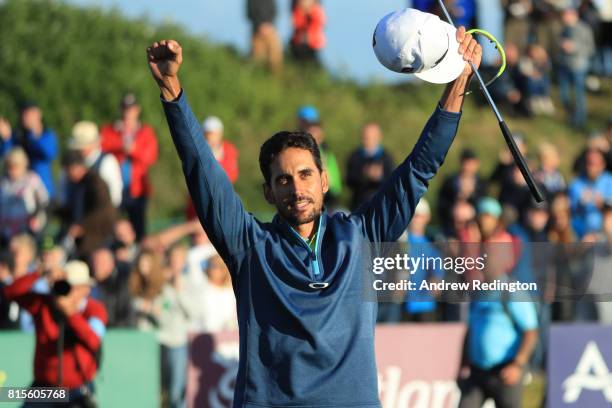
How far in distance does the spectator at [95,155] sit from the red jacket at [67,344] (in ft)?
11.2

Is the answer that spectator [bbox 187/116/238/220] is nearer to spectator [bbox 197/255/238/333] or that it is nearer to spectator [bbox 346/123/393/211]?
spectator [bbox 346/123/393/211]

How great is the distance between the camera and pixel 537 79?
20641mm

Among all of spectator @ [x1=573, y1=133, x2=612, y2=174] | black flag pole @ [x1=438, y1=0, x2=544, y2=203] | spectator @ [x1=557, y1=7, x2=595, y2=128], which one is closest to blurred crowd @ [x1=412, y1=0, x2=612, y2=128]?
spectator @ [x1=557, y1=7, x2=595, y2=128]

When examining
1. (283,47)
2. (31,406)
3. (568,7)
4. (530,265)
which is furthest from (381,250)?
(283,47)

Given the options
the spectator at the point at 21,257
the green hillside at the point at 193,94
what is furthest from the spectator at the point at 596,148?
the green hillside at the point at 193,94

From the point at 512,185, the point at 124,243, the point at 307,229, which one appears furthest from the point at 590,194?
the point at 307,229

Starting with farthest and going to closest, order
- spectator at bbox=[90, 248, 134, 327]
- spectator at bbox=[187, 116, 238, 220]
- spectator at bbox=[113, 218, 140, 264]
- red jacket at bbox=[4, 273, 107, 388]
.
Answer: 1. spectator at bbox=[187, 116, 238, 220]
2. spectator at bbox=[113, 218, 140, 264]
3. spectator at bbox=[90, 248, 134, 327]
4. red jacket at bbox=[4, 273, 107, 388]

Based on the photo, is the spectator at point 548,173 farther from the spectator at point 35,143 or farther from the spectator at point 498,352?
the spectator at point 35,143

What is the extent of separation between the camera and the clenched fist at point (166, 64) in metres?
5.25

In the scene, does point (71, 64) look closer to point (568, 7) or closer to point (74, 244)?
point (568, 7)

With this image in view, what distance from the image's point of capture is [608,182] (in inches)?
545

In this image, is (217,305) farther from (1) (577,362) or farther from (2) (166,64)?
(2) (166,64)

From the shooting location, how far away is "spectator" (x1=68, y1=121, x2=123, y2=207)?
12.6 m

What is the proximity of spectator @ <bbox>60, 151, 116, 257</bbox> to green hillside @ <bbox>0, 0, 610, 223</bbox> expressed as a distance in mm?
6862
